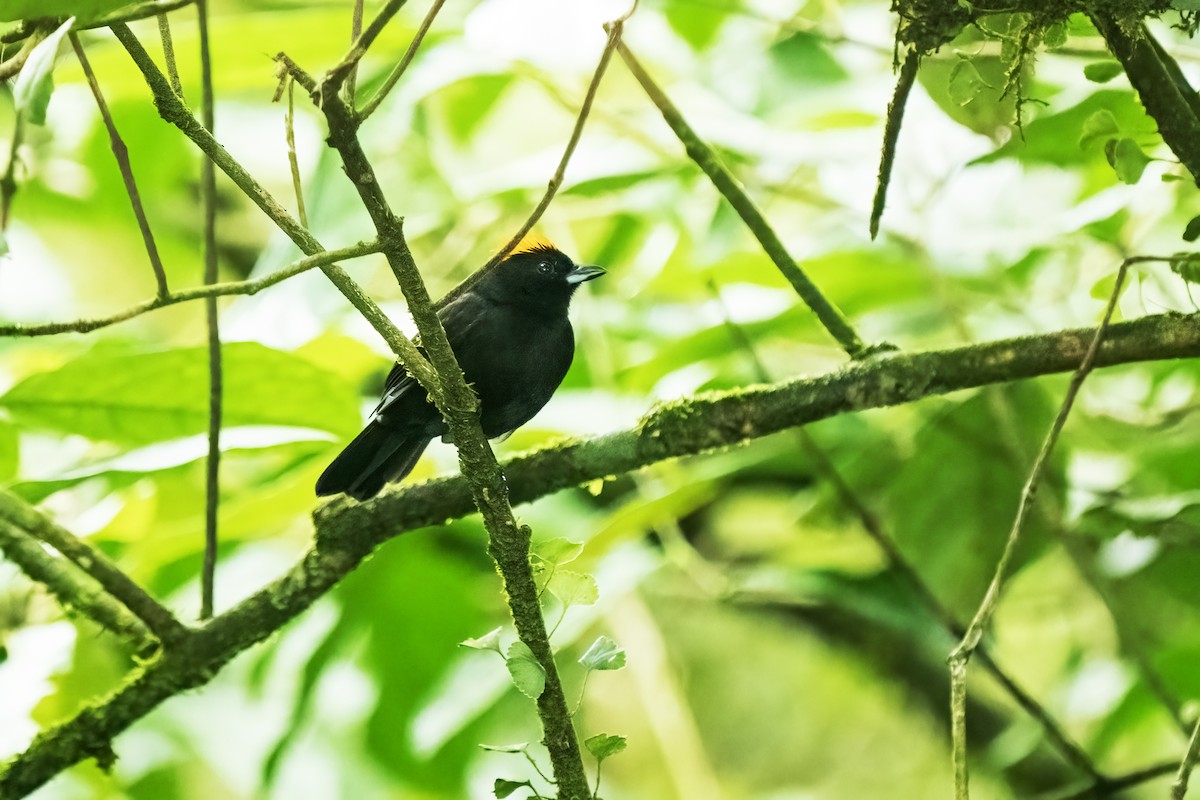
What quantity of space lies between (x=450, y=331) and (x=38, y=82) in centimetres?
158

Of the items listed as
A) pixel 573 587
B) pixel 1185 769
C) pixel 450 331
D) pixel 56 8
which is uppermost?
pixel 450 331

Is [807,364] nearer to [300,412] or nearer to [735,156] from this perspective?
[735,156]

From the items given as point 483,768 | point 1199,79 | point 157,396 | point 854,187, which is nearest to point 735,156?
point 854,187

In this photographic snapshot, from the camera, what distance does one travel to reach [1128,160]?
1.68m

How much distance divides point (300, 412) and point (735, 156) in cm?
130

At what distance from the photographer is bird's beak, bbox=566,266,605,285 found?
9.78 feet

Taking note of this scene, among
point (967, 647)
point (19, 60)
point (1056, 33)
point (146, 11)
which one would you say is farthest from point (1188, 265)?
point (19, 60)

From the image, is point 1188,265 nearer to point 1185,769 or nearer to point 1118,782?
point 1185,769

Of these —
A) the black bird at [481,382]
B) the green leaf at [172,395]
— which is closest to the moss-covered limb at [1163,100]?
the black bird at [481,382]

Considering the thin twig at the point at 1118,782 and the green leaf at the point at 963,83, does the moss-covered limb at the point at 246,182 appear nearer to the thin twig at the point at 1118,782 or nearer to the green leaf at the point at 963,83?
the green leaf at the point at 963,83

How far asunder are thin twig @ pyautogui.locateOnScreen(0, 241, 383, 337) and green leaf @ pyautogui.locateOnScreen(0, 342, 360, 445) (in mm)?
645

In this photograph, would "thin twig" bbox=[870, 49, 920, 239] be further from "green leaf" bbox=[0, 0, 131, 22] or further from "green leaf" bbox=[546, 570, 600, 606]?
"green leaf" bbox=[0, 0, 131, 22]

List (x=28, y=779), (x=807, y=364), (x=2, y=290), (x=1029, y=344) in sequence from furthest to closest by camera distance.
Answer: (x=2, y=290) → (x=807, y=364) → (x=28, y=779) → (x=1029, y=344)

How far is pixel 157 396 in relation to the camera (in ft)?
7.48
